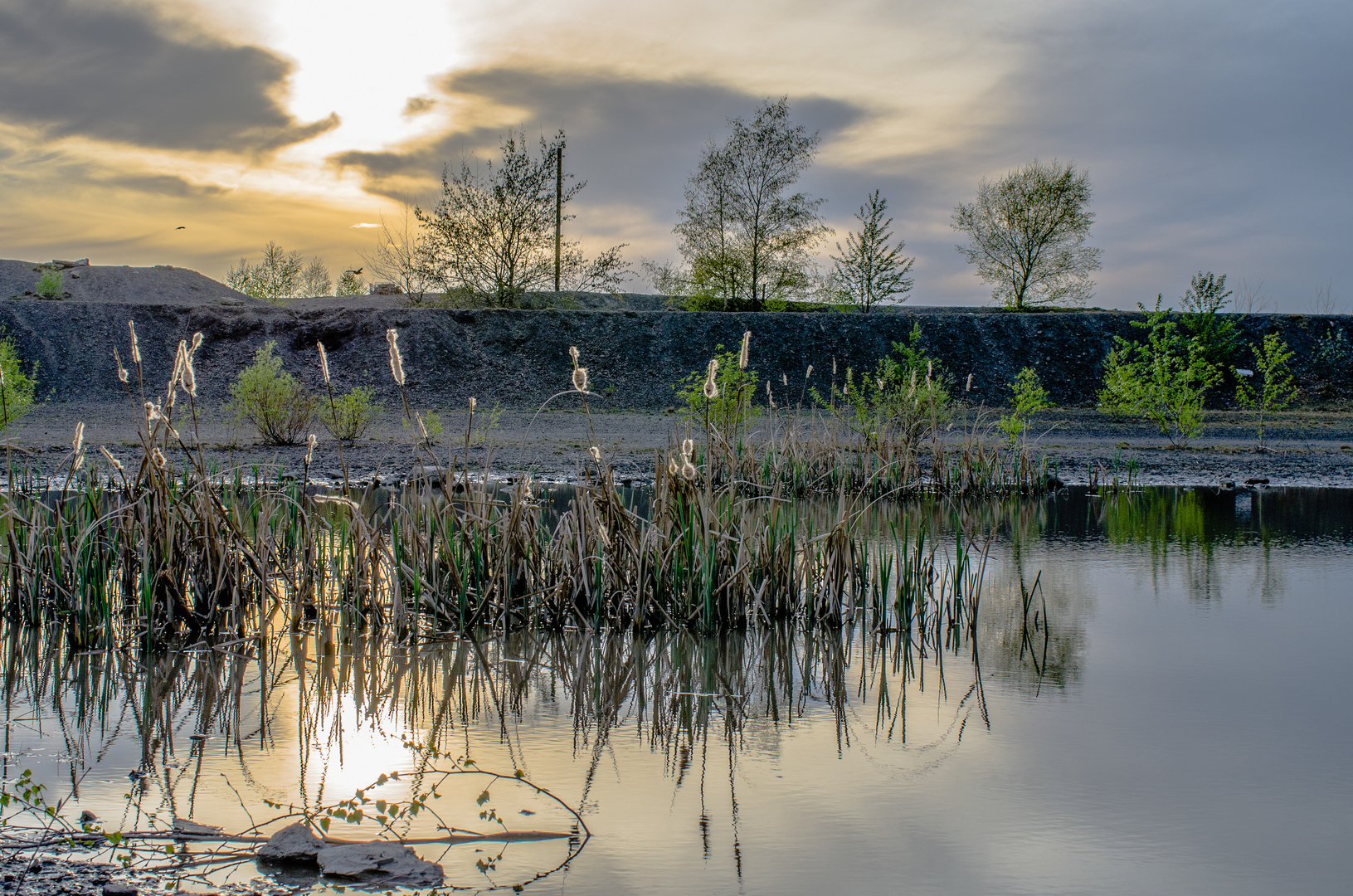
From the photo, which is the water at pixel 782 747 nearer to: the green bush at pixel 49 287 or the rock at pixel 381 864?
the rock at pixel 381 864

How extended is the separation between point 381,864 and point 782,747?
1513mm

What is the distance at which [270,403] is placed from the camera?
15805 millimetres

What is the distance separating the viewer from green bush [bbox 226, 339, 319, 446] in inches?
617

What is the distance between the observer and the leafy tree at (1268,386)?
1955 centimetres

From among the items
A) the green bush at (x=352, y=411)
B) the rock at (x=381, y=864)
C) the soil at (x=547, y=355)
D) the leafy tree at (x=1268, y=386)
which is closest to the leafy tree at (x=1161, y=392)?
the soil at (x=547, y=355)

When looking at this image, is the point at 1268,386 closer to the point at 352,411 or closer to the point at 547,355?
the point at 547,355

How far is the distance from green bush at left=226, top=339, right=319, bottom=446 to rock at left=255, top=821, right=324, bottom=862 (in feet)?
46.7

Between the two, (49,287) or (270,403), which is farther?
(49,287)

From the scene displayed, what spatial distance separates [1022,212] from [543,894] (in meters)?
38.3

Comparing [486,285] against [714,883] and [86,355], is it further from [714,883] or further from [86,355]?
[714,883]

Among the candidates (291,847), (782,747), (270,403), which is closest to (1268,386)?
(270,403)

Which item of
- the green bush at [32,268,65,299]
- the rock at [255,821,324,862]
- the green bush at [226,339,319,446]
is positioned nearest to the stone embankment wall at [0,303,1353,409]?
the green bush at [32,268,65,299]

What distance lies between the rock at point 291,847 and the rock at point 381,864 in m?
0.04

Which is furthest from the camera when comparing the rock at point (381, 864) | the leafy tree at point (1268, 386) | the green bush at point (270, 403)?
the leafy tree at point (1268, 386)
